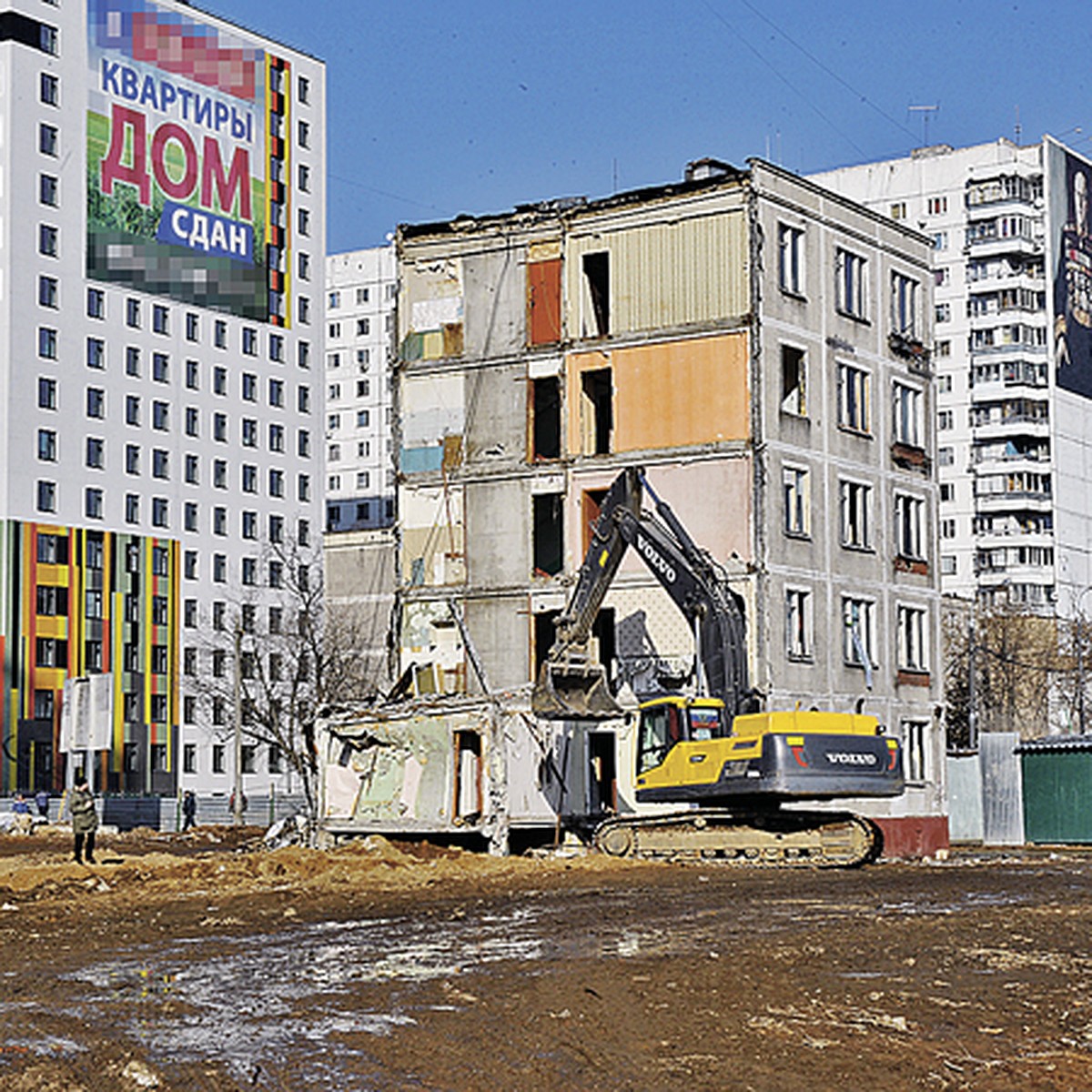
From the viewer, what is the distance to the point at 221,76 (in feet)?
375

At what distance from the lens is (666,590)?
35.2 m

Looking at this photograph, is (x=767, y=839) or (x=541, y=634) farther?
(x=541, y=634)

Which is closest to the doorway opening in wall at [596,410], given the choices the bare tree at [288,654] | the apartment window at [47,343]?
the bare tree at [288,654]

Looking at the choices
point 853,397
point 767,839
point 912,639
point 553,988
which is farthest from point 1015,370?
point 553,988

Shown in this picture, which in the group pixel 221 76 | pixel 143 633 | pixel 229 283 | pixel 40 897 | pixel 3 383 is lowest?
pixel 40 897

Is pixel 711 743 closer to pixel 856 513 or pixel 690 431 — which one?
pixel 690 431

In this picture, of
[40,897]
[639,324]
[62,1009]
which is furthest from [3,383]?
[62,1009]

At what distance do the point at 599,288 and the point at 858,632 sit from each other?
33.8 feet

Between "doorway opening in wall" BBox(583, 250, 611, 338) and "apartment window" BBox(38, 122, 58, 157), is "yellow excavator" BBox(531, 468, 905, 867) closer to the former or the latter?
"doorway opening in wall" BBox(583, 250, 611, 338)

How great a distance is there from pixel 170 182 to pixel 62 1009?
97.8 metres

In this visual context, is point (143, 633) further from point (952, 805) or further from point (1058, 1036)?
point (1058, 1036)

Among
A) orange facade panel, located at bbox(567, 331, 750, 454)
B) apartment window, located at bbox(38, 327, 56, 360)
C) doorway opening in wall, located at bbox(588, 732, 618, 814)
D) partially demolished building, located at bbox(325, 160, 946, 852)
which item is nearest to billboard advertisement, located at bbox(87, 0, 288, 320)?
apartment window, located at bbox(38, 327, 56, 360)

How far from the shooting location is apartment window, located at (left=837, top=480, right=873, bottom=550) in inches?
1806

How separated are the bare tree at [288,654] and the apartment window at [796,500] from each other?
26056 mm
